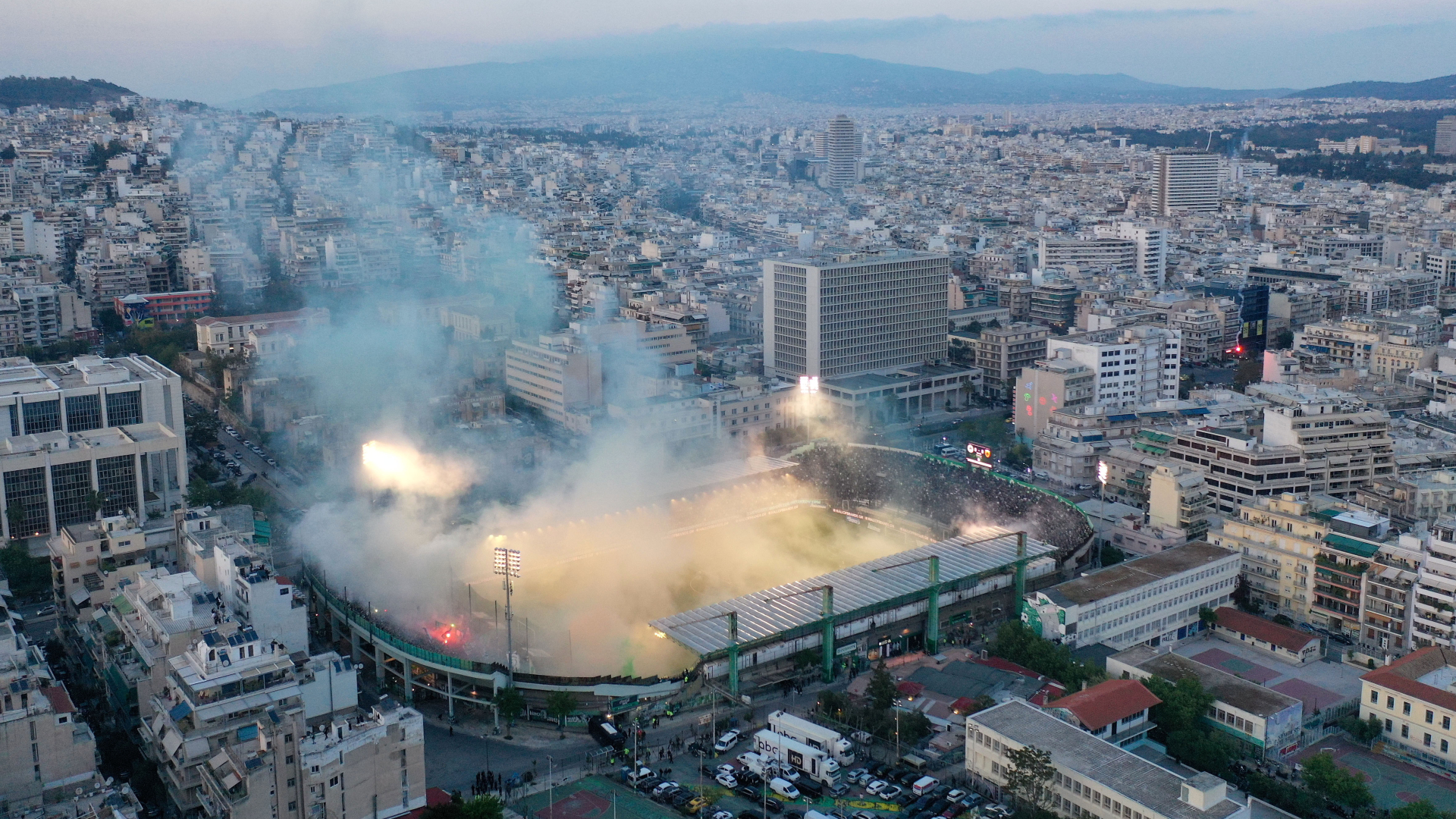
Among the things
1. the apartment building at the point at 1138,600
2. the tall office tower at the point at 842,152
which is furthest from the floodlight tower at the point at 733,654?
the tall office tower at the point at 842,152

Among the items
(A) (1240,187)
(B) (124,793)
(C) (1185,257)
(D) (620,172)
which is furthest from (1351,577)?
(A) (1240,187)

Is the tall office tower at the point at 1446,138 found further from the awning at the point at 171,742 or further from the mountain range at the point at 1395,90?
the awning at the point at 171,742

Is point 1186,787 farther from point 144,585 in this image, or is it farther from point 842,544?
point 144,585

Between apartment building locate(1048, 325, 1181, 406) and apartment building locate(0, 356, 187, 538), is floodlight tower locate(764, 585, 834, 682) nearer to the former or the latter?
apartment building locate(0, 356, 187, 538)

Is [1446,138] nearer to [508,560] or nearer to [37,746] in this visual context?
[508,560]

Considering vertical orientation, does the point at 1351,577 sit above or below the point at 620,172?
below

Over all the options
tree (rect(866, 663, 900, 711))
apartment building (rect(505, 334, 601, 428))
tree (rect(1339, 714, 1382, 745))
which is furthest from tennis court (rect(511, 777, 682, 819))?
apartment building (rect(505, 334, 601, 428))
